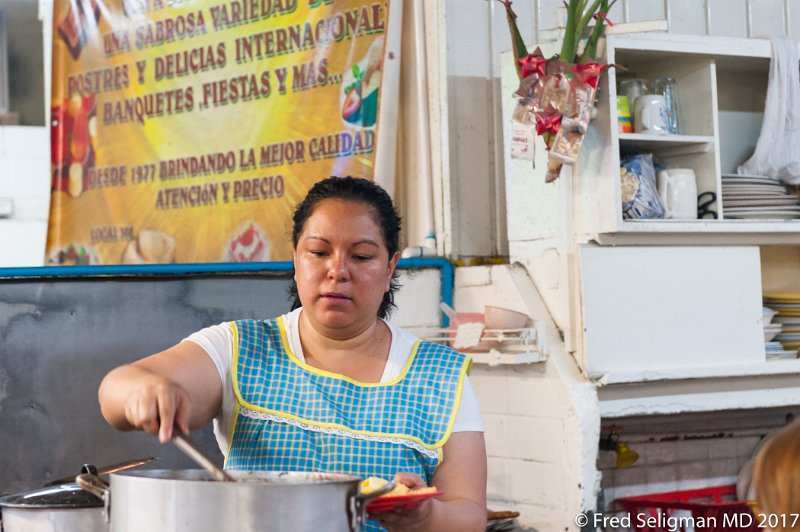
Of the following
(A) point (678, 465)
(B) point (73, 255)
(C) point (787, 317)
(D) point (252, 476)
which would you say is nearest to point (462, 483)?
(D) point (252, 476)

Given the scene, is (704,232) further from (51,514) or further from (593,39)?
(51,514)

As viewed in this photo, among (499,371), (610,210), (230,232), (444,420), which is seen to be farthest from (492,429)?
(444,420)

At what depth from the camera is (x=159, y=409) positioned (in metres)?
1.71

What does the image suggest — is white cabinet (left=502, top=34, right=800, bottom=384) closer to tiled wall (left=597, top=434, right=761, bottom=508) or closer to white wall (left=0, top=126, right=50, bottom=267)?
tiled wall (left=597, top=434, right=761, bottom=508)

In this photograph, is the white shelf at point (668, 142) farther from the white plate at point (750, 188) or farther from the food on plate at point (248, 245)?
the food on plate at point (248, 245)

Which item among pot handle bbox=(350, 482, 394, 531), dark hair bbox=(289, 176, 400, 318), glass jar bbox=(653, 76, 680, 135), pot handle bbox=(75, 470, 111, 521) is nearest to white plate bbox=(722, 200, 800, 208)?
glass jar bbox=(653, 76, 680, 135)

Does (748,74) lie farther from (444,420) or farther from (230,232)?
(444,420)

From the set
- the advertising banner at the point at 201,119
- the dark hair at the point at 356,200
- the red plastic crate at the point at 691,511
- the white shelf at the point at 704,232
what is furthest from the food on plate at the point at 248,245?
the dark hair at the point at 356,200

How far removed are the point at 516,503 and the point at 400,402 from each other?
2.01 metres

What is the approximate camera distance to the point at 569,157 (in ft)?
12.0

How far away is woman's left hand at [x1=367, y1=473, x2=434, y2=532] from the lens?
1.73 m

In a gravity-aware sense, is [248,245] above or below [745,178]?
below

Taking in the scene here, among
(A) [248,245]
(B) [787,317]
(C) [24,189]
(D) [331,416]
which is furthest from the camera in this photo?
(C) [24,189]

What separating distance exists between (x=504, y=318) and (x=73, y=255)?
2120mm
